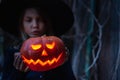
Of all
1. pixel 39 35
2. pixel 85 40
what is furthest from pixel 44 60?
pixel 85 40

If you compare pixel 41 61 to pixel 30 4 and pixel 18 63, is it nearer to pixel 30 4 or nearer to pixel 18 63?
pixel 18 63

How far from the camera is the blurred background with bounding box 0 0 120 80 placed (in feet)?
12.3

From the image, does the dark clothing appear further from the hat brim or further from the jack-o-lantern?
the hat brim

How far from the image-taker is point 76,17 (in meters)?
3.82

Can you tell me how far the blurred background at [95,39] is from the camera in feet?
12.3

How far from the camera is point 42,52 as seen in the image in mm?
2775

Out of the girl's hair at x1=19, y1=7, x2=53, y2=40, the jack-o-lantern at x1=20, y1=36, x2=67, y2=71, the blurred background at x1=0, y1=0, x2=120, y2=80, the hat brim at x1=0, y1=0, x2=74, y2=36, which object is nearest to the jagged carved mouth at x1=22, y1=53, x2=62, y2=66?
the jack-o-lantern at x1=20, y1=36, x2=67, y2=71

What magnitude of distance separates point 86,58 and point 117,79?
297 millimetres

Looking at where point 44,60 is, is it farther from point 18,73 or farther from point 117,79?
point 117,79

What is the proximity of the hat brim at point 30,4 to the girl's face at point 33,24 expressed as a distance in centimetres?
13

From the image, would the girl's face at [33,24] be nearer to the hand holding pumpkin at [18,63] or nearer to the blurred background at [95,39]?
the hand holding pumpkin at [18,63]

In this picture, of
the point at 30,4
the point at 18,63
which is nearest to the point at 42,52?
the point at 18,63

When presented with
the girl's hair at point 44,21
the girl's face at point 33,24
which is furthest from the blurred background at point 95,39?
the girl's face at point 33,24

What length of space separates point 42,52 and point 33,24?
21cm
